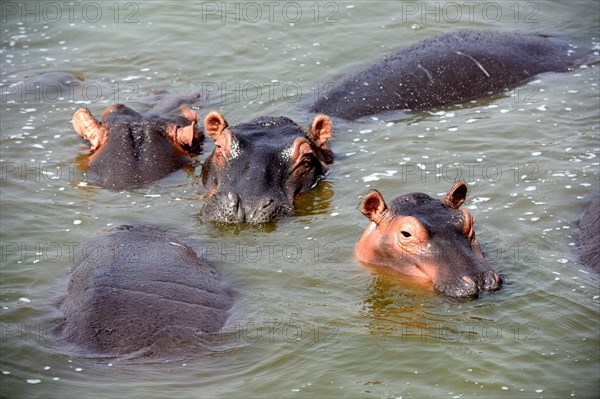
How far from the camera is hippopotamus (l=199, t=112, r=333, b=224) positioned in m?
9.96

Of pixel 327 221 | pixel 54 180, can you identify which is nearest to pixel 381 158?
pixel 327 221

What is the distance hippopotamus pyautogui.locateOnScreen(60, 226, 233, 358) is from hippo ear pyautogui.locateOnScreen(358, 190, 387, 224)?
51.7 inches

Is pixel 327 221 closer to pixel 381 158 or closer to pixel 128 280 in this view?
pixel 381 158

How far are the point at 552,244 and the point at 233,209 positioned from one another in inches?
114

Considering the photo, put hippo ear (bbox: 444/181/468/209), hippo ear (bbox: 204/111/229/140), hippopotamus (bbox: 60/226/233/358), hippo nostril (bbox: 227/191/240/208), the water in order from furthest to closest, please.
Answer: hippo ear (bbox: 204/111/229/140)
hippo nostril (bbox: 227/191/240/208)
hippo ear (bbox: 444/181/468/209)
the water
hippopotamus (bbox: 60/226/233/358)

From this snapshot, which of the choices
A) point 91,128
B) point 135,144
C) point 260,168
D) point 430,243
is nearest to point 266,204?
point 260,168

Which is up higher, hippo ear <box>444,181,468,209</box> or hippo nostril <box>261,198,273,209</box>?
hippo ear <box>444,181,468,209</box>

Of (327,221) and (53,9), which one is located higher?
(53,9)

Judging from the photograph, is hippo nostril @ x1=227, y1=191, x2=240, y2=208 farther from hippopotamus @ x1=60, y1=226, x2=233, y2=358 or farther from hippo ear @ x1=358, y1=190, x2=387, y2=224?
hippo ear @ x1=358, y1=190, x2=387, y2=224

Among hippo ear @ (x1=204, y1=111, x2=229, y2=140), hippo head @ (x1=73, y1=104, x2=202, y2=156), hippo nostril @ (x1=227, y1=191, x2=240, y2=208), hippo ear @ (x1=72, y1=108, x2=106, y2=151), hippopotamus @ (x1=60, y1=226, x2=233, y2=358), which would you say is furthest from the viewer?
hippo ear @ (x1=72, y1=108, x2=106, y2=151)

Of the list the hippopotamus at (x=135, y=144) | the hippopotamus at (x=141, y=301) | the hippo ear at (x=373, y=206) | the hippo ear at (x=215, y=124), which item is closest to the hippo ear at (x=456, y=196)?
the hippo ear at (x=373, y=206)

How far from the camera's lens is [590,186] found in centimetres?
1041

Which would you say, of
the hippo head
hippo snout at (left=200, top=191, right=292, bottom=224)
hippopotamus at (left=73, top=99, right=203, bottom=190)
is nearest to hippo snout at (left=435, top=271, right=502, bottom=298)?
hippo snout at (left=200, top=191, right=292, bottom=224)

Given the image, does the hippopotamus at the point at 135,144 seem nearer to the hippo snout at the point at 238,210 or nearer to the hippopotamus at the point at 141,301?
the hippo snout at the point at 238,210
